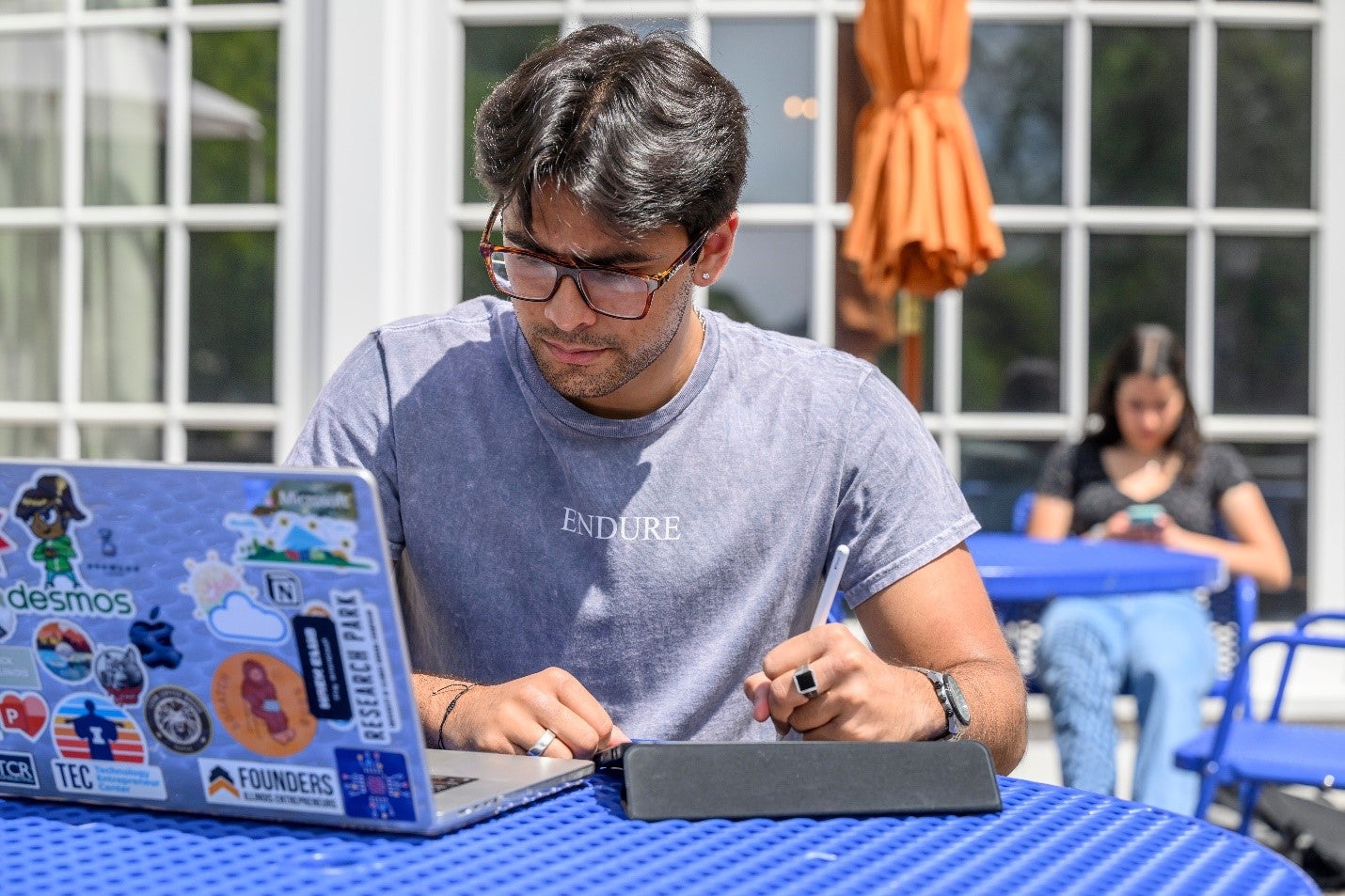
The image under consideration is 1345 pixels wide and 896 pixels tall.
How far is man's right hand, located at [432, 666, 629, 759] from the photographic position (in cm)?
120

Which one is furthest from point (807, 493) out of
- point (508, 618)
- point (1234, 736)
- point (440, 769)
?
point (1234, 736)

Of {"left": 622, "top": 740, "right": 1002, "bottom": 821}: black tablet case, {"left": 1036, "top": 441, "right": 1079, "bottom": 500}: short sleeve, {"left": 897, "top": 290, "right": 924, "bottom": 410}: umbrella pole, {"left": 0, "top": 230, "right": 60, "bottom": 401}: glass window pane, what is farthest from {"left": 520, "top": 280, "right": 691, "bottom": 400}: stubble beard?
{"left": 0, "top": 230, "right": 60, "bottom": 401}: glass window pane

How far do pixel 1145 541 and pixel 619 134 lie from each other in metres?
2.53

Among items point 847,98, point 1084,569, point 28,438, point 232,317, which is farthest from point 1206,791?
point 28,438

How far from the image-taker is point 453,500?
5.22 feet

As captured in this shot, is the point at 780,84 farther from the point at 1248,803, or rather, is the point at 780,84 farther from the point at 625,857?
the point at 625,857

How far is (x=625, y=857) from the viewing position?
95 centimetres

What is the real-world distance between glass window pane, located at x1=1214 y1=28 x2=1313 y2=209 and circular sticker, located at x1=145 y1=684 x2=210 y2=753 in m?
3.71

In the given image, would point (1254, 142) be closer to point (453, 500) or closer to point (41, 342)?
point (453, 500)

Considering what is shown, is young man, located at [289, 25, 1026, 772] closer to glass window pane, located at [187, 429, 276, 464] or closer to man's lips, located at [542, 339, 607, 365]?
man's lips, located at [542, 339, 607, 365]

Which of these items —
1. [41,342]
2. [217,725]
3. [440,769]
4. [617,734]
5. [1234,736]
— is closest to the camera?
[217,725]

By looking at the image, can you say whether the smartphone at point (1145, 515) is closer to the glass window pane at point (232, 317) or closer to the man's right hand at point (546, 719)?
the glass window pane at point (232, 317)

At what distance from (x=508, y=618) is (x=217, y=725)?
637mm

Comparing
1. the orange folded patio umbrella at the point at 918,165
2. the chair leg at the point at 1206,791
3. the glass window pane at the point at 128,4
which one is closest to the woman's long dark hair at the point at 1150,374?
the orange folded patio umbrella at the point at 918,165
